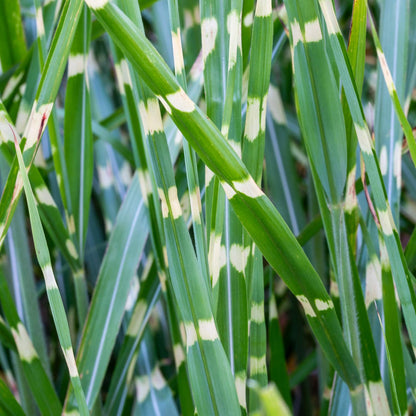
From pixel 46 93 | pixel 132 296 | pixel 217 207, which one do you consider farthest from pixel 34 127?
pixel 132 296

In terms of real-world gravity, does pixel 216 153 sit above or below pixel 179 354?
above

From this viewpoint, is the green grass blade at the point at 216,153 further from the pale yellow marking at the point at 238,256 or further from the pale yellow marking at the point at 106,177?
the pale yellow marking at the point at 106,177

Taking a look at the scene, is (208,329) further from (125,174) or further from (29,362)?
(125,174)

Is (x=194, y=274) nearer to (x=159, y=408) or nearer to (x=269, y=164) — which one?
(x=159, y=408)

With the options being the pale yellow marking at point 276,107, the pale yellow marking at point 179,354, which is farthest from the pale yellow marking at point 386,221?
the pale yellow marking at point 276,107

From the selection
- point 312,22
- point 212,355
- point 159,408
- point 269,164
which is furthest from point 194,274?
point 269,164

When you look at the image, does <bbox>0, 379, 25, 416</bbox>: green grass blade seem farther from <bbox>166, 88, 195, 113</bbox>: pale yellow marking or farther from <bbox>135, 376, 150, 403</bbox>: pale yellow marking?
<bbox>166, 88, 195, 113</bbox>: pale yellow marking
